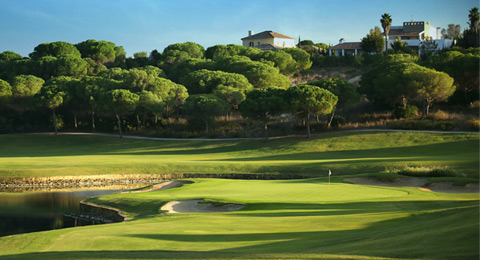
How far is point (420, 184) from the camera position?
1073 inches

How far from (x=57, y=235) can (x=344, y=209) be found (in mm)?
9625

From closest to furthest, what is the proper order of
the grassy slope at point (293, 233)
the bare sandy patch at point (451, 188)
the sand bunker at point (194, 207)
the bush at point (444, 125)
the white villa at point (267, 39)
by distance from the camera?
1. the grassy slope at point (293, 233)
2. the sand bunker at point (194, 207)
3. the bare sandy patch at point (451, 188)
4. the bush at point (444, 125)
5. the white villa at point (267, 39)

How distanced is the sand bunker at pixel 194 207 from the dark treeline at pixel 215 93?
34761mm

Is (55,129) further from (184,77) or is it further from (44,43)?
(44,43)

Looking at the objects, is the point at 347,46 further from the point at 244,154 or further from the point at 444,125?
the point at 244,154

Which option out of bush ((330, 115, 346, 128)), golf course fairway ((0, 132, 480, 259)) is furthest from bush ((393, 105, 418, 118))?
golf course fairway ((0, 132, 480, 259))

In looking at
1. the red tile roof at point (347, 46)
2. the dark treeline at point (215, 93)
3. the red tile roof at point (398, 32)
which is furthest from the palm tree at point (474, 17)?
the red tile roof at point (347, 46)

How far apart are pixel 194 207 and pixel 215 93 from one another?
50900 millimetres

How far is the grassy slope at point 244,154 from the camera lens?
37.5 metres

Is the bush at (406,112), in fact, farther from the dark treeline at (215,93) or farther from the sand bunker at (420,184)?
the sand bunker at (420,184)

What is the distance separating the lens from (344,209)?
711 inches

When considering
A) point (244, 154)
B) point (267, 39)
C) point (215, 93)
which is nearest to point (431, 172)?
point (244, 154)

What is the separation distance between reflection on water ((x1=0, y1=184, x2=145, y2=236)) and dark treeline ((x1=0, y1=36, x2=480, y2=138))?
30828 mm

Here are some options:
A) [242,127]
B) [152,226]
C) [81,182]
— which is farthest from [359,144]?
[152,226]
